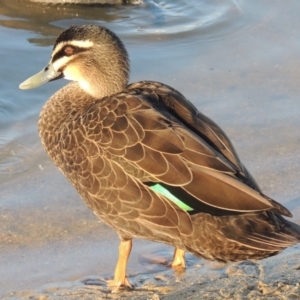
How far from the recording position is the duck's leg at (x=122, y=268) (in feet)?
16.0

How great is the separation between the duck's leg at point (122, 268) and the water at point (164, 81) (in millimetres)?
189

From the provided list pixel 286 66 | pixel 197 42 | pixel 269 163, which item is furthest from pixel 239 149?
pixel 197 42

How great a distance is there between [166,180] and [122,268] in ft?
2.45

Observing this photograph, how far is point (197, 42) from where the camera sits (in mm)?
8539

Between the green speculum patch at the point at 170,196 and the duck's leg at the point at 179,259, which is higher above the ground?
the green speculum patch at the point at 170,196

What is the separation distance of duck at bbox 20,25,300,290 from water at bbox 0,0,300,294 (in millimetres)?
600

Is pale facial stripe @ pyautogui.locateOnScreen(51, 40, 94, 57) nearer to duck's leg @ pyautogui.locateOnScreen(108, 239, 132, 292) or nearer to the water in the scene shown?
the water

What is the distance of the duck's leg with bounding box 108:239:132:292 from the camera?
4.89 metres

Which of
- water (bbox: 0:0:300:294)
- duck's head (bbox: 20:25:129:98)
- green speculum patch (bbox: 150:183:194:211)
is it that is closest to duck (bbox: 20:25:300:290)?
green speculum patch (bbox: 150:183:194:211)

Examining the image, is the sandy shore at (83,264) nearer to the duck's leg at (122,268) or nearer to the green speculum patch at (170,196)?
the duck's leg at (122,268)

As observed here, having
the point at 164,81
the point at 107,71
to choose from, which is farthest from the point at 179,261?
the point at 164,81

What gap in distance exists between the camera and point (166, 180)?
14.6 ft

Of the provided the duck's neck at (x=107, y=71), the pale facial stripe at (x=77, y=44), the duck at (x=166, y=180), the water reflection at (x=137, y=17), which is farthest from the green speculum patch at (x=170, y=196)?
the water reflection at (x=137, y=17)

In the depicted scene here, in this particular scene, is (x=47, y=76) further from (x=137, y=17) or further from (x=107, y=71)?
(x=137, y=17)
